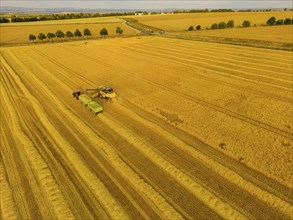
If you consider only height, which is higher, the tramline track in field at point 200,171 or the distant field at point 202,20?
the tramline track in field at point 200,171

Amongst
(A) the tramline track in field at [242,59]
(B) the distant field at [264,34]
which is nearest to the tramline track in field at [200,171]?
(A) the tramline track in field at [242,59]

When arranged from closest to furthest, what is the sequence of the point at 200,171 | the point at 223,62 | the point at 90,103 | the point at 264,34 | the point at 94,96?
the point at 200,171, the point at 90,103, the point at 94,96, the point at 223,62, the point at 264,34

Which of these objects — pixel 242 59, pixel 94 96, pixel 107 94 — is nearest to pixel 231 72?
pixel 242 59

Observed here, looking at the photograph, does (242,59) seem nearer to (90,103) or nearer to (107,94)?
(107,94)

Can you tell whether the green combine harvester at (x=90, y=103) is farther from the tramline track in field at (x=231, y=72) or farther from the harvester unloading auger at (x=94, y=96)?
the tramline track in field at (x=231, y=72)

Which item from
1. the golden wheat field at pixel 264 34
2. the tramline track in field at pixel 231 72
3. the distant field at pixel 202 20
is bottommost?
the distant field at pixel 202 20

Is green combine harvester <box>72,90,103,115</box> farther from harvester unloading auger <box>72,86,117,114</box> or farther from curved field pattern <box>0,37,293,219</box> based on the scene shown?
curved field pattern <box>0,37,293,219</box>
